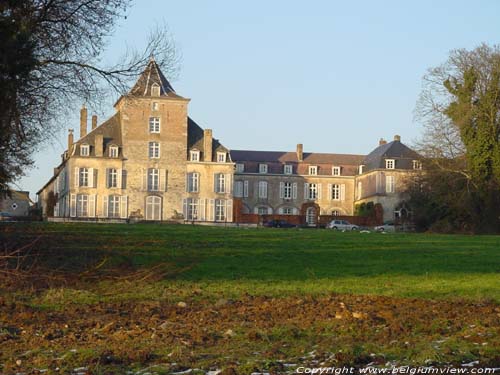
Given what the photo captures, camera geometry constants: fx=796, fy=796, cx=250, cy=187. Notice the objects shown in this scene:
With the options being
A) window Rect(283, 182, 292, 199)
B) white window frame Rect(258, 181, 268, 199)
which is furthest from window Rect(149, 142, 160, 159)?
window Rect(283, 182, 292, 199)

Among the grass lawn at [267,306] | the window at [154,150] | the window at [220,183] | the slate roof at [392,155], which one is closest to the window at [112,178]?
the window at [154,150]

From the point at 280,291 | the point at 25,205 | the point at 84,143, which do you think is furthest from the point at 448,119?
the point at 25,205

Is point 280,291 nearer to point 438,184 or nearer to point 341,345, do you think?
point 341,345

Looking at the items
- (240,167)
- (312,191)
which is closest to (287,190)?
(312,191)

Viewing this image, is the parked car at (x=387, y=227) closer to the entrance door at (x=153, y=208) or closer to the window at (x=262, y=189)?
the window at (x=262, y=189)

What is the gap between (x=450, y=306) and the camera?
10.1 meters

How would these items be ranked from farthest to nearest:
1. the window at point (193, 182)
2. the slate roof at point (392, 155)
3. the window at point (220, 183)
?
the slate roof at point (392, 155)
the window at point (220, 183)
the window at point (193, 182)

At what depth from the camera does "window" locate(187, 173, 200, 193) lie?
67.5 m

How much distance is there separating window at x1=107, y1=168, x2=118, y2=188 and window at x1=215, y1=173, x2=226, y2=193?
335 inches

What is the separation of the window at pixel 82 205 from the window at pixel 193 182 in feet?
28.2

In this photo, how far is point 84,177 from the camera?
216 ft

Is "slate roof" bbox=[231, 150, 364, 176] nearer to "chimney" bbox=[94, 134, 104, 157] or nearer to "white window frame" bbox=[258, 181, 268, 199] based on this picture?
"white window frame" bbox=[258, 181, 268, 199]

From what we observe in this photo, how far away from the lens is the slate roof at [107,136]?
6612 centimetres

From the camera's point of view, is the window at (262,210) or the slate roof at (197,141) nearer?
the slate roof at (197,141)
